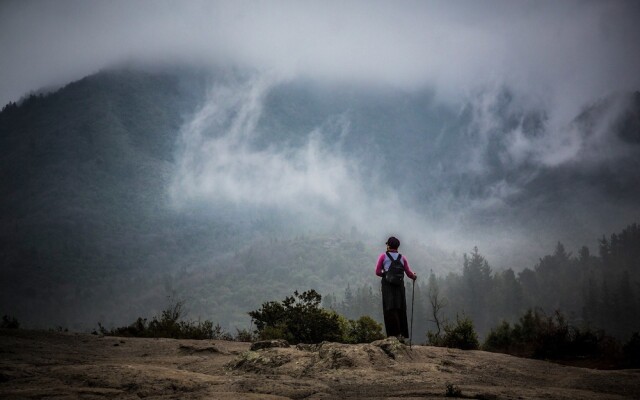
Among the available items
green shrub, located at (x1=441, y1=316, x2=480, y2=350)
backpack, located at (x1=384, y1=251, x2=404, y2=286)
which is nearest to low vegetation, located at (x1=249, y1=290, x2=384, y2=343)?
green shrub, located at (x1=441, y1=316, x2=480, y2=350)

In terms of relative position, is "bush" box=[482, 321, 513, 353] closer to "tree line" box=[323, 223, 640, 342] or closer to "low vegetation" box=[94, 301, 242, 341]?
"low vegetation" box=[94, 301, 242, 341]

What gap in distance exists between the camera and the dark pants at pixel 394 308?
1356 cm

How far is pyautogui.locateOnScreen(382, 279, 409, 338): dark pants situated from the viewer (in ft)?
44.5

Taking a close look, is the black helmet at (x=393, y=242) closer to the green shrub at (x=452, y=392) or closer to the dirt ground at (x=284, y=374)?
the dirt ground at (x=284, y=374)

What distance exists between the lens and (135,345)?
12.9m

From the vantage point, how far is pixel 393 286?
1365 cm

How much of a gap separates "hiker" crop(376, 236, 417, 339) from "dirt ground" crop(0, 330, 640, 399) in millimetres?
1654

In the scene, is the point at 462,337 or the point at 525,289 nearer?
the point at 462,337

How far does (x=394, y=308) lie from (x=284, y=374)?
529 centimetres

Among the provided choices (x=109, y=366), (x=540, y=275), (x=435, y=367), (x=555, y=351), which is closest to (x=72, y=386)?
(x=109, y=366)

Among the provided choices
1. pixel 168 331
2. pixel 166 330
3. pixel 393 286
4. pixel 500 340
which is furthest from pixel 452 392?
pixel 500 340

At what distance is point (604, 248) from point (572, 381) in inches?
7897

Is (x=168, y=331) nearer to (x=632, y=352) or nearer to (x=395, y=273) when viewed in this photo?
(x=395, y=273)

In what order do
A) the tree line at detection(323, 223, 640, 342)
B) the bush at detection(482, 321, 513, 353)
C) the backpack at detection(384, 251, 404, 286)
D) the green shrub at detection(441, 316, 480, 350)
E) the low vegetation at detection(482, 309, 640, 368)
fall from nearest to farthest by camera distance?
the low vegetation at detection(482, 309, 640, 368), the backpack at detection(384, 251, 404, 286), the green shrub at detection(441, 316, 480, 350), the bush at detection(482, 321, 513, 353), the tree line at detection(323, 223, 640, 342)
